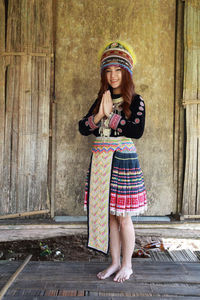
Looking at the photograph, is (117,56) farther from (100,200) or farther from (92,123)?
(100,200)

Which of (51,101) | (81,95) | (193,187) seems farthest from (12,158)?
(193,187)

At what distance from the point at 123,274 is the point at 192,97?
2.08 meters

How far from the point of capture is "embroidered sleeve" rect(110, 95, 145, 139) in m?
1.90

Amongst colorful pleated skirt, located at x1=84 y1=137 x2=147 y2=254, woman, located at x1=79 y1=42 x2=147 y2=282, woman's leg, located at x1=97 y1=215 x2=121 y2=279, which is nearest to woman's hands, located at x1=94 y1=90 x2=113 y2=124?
woman, located at x1=79 y1=42 x2=147 y2=282

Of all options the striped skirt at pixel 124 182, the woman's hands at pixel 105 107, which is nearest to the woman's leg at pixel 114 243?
the striped skirt at pixel 124 182

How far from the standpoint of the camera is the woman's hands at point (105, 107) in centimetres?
194

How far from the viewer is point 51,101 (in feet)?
9.93

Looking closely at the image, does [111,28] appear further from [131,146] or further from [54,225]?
[54,225]

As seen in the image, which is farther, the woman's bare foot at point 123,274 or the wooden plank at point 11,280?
the woman's bare foot at point 123,274

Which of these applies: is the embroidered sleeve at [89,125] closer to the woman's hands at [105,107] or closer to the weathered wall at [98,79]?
the woman's hands at [105,107]

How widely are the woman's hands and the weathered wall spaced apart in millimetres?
1094

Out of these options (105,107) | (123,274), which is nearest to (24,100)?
(105,107)

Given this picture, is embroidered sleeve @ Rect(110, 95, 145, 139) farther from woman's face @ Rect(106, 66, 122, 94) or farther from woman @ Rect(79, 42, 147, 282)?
woman's face @ Rect(106, 66, 122, 94)

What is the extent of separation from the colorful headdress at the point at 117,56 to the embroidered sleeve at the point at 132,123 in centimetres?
33
